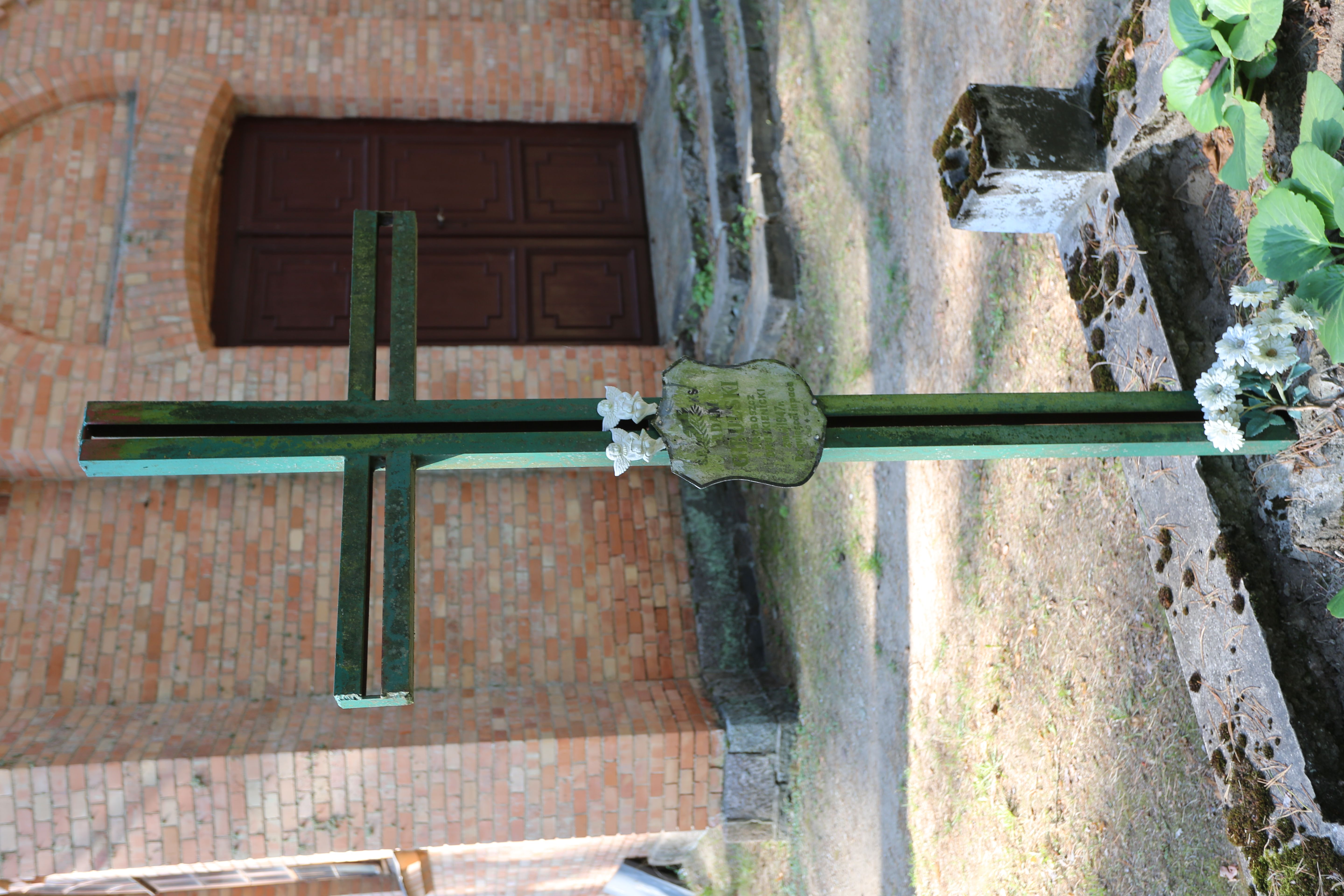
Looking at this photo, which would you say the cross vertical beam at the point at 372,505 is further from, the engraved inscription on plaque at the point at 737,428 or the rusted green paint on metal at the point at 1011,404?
the rusted green paint on metal at the point at 1011,404

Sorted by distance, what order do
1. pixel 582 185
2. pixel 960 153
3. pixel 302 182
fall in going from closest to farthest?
pixel 960 153
pixel 302 182
pixel 582 185

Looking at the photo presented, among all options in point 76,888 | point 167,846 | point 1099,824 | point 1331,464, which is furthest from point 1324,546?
point 76,888

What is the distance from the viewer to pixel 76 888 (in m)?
6.81

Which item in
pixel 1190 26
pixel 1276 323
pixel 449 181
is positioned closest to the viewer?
pixel 1276 323

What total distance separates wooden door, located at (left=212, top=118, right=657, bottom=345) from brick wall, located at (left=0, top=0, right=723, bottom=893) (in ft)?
0.78

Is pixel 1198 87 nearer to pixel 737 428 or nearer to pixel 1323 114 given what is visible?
pixel 1323 114

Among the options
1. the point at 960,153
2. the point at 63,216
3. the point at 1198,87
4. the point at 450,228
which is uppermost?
the point at 450,228

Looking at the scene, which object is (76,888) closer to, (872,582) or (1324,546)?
(872,582)

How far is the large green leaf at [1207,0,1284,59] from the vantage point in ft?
7.64

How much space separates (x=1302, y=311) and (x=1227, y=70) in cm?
68

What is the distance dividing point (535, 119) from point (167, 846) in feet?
17.8

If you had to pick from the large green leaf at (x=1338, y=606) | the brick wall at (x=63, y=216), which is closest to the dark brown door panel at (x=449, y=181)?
the brick wall at (x=63, y=216)

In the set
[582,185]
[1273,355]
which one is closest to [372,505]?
[1273,355]

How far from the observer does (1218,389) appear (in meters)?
2.42
